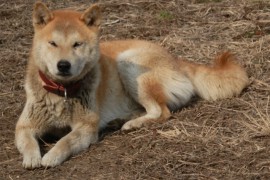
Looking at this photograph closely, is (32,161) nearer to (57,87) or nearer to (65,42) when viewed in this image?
(57,87)

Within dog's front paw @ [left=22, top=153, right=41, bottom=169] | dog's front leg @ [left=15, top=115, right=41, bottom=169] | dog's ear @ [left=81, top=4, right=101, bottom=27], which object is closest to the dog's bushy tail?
dog's ear @ [left=81, top=4, right=101, bottom=27]

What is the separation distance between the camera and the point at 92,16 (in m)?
4.98

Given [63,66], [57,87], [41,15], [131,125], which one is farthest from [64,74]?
[131,125]

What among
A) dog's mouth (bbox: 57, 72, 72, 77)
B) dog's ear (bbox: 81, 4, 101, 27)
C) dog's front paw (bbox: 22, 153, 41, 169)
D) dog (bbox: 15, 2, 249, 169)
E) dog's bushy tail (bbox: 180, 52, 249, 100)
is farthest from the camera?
dog's bushy tail (bbox: 180, 52, 249, 100)

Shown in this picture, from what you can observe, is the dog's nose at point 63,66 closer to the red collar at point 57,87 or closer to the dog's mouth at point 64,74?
the dog's mouth at point 64,74

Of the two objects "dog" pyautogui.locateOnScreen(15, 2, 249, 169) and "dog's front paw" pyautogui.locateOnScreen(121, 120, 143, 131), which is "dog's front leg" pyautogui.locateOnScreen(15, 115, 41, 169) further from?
"dog's front paw" pyautogui.locateOnScreen(121, 120, 143, 131)

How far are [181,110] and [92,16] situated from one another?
138 centimetres

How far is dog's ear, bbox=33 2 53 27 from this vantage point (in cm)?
478

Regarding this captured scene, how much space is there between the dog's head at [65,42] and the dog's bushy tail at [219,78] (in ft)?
4.22

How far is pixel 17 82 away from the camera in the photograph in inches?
248

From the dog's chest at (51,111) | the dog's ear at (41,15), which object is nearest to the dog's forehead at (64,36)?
the dog's ear at (41,15)

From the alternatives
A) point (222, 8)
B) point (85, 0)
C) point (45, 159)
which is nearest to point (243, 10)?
point (222, 8)

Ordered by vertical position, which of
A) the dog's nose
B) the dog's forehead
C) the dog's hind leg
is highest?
the dog's forehead

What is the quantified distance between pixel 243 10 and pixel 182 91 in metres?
3.18
